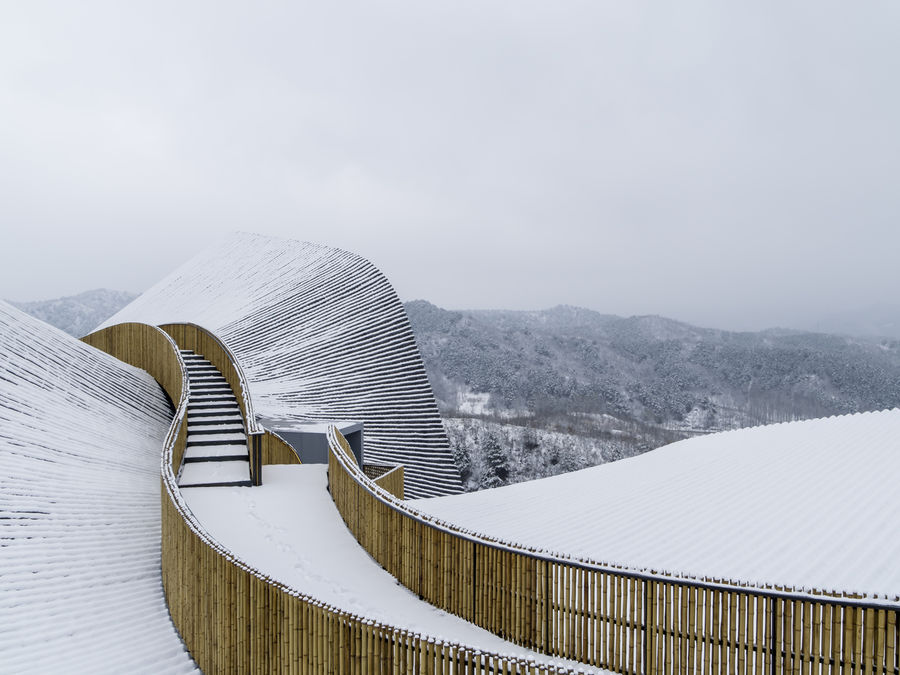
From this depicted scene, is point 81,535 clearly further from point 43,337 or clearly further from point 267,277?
point 267,277

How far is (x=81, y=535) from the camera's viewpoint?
6621 millimetres

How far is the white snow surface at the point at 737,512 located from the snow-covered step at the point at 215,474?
2.65 m

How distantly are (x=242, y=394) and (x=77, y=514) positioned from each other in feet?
Result: 8.88

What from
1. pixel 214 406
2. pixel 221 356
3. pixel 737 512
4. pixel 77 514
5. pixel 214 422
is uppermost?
pixel 221 356

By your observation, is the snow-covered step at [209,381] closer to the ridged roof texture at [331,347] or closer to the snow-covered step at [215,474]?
the snow-covered step at [215,474]

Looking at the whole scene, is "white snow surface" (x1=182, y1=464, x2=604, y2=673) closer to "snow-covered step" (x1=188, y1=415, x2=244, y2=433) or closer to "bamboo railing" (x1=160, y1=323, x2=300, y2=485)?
"bamboo railing" (x1=160, y1=323, x2=300, y2=485)

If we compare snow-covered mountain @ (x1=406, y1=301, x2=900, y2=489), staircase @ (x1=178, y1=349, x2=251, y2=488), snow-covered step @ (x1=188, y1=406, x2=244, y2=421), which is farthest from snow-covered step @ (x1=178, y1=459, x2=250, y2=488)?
snow-covered mountain @ (x1=406, y1=301, x2=900, y2=489)

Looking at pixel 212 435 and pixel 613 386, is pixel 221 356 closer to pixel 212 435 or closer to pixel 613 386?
pixel 212 435

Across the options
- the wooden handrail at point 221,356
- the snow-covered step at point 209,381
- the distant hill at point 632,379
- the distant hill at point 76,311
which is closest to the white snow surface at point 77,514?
the snow-covered step at point 209,381

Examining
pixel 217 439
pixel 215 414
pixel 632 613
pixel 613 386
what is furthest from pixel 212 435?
pixel 613 386

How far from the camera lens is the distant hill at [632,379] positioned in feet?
318

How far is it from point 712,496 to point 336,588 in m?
6.15

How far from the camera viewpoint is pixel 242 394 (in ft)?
30.1

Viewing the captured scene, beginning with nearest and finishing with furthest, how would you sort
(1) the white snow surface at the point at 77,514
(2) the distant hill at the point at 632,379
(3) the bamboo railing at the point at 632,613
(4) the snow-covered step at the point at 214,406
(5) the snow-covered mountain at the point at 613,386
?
(3) the bamboo railing at the point at 632,613, (1) the white snow surface at the point at 77,514, (4) the snow-covered step at the point at 214,406, (5) the snow-covered mountain at the point at 613,386, (2) the distant hill at the point at 632,379
